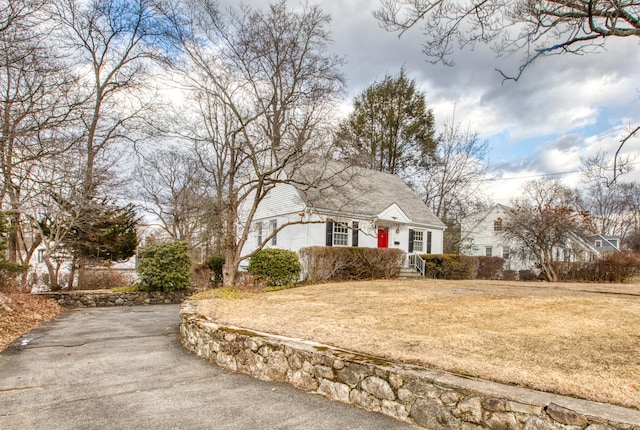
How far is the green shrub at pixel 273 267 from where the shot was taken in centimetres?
1459

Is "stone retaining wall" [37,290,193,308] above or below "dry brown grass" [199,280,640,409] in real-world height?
below

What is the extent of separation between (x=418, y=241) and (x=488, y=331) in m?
16.3

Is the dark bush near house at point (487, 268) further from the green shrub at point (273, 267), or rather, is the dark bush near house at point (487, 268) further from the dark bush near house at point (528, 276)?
the green shrub at point (273, 267)

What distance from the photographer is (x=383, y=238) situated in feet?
66.5

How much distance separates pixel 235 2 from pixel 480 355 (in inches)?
519

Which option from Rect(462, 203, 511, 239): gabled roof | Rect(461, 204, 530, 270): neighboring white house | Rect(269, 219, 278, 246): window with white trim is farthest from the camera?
Rect(462, 203, 511, 239): gabled roof

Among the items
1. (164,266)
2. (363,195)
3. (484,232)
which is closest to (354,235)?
(363,195)

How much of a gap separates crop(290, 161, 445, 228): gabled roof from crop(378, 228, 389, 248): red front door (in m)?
1.18

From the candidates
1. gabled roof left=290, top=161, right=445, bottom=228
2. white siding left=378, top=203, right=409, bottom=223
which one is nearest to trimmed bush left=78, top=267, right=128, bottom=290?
gabled roof left=290, top=161, right=445, bottom=228

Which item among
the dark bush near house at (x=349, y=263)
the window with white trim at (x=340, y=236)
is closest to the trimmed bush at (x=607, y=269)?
the dark bush near house at (x=349, y=263)

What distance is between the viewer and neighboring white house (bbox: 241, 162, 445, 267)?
58.0 feet

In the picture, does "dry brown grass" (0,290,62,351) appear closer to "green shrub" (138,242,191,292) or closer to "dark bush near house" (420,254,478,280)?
"green shrub" (138,242,191,292)

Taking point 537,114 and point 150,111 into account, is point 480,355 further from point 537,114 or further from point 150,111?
point 150,111

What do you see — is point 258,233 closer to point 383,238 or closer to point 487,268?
point 383,238
